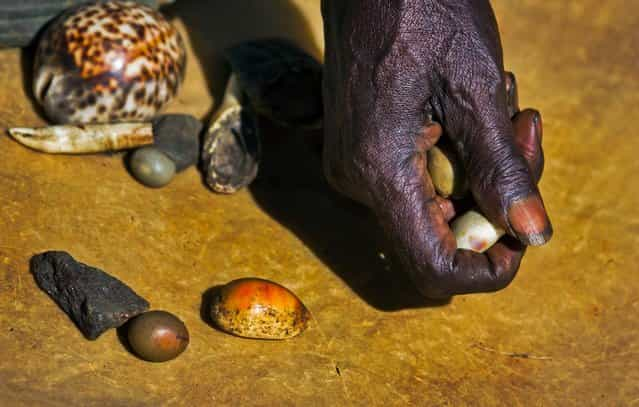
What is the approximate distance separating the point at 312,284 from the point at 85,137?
0.75 m

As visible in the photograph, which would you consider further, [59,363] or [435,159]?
[435,159]

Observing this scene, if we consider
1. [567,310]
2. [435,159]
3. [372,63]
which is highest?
[372,63]

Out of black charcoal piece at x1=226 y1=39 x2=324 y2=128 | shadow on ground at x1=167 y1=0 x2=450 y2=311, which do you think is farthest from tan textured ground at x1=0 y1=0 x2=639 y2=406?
black charcoal piece at x1=226 y1=39 x2=324 y2=128

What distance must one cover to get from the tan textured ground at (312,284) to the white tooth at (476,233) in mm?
305

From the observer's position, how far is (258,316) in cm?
209

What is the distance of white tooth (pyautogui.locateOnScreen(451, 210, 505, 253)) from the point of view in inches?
79.4

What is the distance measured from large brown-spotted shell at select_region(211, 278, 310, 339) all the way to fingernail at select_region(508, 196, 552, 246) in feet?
1.81

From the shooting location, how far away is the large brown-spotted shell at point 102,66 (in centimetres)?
252

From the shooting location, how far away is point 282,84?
2.68m

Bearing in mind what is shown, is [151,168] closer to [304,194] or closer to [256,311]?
[304,194]

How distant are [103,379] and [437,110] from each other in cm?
95

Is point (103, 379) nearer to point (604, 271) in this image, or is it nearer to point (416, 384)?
point (416, 384)

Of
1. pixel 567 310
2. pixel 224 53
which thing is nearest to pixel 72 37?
pixel 224 53

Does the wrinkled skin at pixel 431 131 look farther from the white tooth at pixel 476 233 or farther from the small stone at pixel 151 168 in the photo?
the small stone at pixel 151 168
